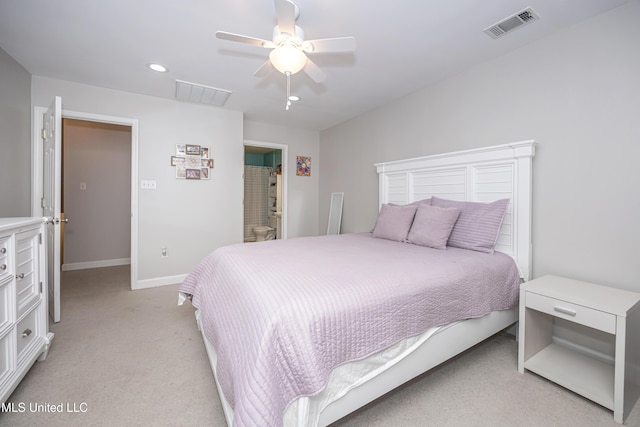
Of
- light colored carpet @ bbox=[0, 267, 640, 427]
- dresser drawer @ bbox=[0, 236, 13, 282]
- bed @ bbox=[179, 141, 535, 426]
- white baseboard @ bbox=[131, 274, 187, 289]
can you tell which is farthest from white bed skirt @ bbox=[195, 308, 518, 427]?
white baseboard @ bbox=[131, 274, 187, 289]

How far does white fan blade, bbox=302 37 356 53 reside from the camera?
5.59 ft

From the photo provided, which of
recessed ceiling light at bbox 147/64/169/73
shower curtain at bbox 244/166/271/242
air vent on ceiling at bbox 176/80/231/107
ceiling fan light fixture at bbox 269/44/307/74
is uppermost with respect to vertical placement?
air vent on ceiling at bbox 176/80/231/107

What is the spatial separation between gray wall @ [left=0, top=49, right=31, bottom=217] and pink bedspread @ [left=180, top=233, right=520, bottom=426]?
2.03m

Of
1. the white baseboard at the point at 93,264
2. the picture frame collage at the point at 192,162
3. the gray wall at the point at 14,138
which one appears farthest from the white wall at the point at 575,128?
the white baseboard at the point at 93,264

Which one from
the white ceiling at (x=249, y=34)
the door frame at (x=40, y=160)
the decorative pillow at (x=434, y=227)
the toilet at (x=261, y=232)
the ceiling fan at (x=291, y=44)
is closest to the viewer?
the ceiling fan at (x=291, y=44)

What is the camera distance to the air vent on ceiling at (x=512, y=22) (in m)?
1.83

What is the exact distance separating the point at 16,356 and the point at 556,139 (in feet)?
12.5

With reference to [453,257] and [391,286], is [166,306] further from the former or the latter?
[453,257]

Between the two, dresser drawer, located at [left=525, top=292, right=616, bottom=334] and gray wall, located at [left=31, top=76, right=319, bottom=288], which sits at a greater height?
gray wall, located at [left=31, top=76, right=319, bottom=288]

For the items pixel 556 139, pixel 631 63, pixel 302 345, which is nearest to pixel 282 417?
pixel 302 345

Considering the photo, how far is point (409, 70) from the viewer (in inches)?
104

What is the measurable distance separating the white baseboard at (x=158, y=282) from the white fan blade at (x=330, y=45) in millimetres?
3242

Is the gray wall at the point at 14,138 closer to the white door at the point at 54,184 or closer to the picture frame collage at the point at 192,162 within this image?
the white door at the point at 54,184

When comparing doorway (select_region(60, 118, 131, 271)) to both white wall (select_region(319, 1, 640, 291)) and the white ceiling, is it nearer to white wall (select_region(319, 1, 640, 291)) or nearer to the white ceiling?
the white ceiling
